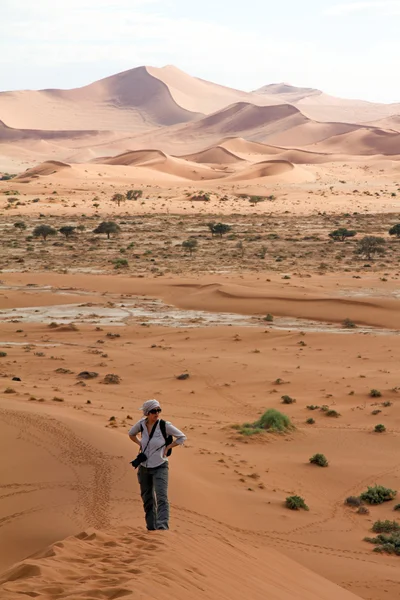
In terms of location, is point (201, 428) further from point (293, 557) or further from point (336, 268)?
point (336, 268)

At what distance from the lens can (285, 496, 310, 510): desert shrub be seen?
10195 millimetres

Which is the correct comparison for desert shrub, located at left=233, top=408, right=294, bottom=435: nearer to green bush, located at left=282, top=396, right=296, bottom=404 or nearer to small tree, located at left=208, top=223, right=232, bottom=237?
green bush, located at left=282, top=396, right=296, bottom=404

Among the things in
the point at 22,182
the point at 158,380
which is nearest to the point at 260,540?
the point at 158,380

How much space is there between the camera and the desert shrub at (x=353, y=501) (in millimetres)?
10585

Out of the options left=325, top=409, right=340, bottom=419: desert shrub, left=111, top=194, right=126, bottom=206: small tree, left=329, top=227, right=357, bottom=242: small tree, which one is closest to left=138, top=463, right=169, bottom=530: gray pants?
left=325, top=409, right=340, bottom=419: desert shrub

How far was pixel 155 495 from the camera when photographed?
7723mm

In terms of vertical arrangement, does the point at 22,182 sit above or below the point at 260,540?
above

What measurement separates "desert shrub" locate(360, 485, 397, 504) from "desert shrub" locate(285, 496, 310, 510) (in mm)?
1002

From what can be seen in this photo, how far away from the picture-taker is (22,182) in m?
86.7

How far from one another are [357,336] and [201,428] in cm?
895

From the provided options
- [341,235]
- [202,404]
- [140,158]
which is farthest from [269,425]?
[140,158]

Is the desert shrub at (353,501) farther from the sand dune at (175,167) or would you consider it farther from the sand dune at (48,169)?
the sand dune at (175,167)

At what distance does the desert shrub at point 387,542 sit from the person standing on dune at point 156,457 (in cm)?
279

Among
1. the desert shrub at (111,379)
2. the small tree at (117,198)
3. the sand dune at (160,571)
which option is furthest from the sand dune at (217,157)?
the sand dune at (160,571)
